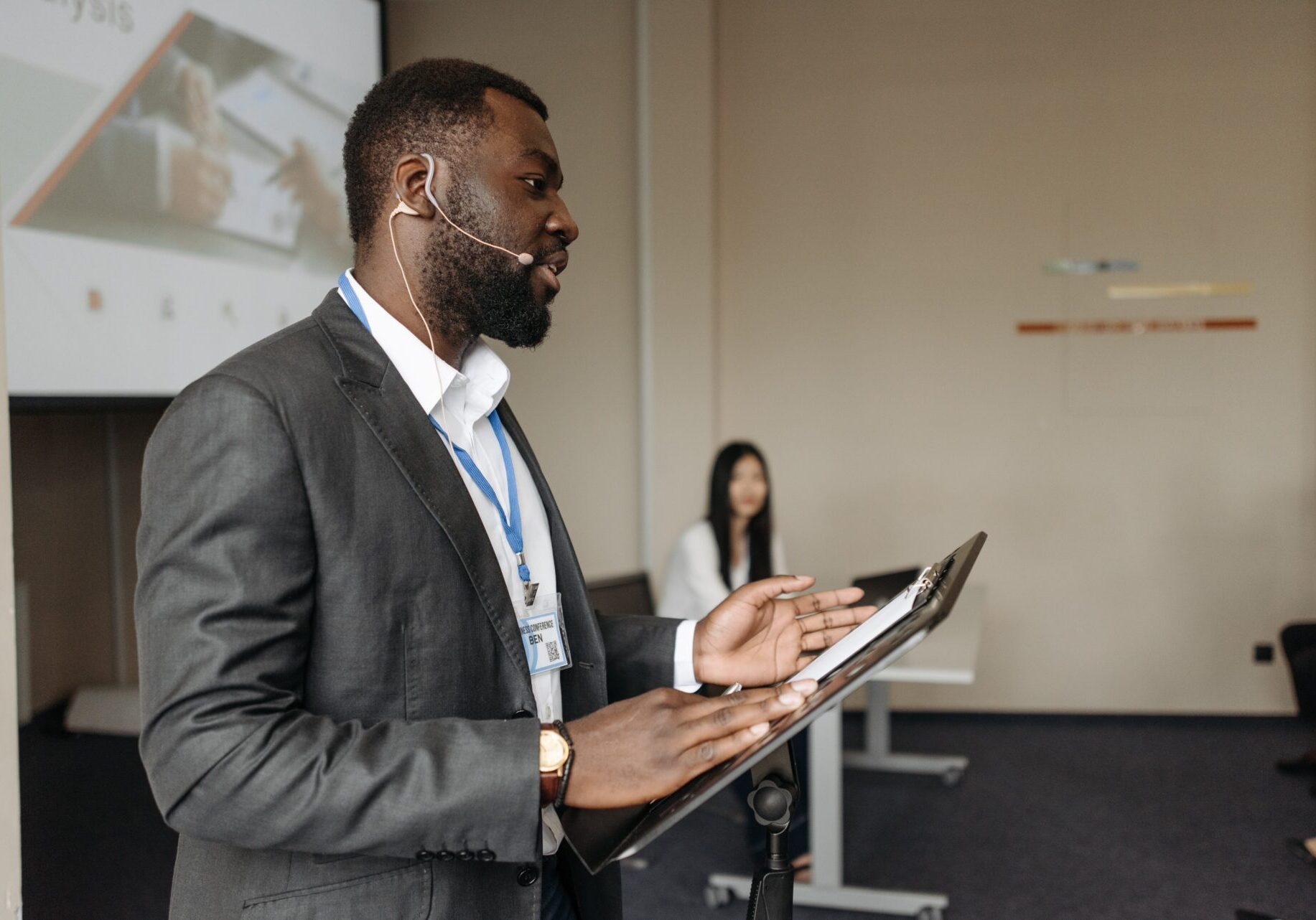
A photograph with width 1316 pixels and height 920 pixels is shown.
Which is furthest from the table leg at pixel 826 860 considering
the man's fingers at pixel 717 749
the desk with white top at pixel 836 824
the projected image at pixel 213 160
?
the projected image at pixel 213 160

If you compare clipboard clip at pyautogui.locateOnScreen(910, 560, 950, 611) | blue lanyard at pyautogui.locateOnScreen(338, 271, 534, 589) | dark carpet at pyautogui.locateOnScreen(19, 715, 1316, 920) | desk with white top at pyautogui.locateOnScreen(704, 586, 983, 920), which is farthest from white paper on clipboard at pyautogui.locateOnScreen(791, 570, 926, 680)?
dark carpet at pyautogui.locateOnScreen(19, 715, 1316, 920)

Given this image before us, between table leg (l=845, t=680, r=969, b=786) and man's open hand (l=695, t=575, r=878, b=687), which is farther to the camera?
table leg (l=845, t=680, r=969, b=786)

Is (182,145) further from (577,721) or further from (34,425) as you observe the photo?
(577,721)

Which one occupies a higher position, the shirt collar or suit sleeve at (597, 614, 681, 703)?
the shirt collar

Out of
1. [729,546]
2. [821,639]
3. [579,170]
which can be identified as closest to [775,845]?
[821,639]

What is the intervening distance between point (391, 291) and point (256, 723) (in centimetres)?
50

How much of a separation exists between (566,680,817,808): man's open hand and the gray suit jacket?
2.0 inches

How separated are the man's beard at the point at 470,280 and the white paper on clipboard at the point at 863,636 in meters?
0.48

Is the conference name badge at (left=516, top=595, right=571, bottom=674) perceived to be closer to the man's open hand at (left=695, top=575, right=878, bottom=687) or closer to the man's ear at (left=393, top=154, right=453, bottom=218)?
the man's open hand at (left=695, top=575, right=878, bottom=687)

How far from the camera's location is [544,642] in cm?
112

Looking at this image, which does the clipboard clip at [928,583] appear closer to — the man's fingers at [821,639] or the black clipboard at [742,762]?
the black clipboard at [742,762]

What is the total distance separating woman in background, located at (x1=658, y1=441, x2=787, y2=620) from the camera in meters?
3.32

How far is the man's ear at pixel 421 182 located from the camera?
1084 mm

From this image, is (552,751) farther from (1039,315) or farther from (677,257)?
(1039,315)
